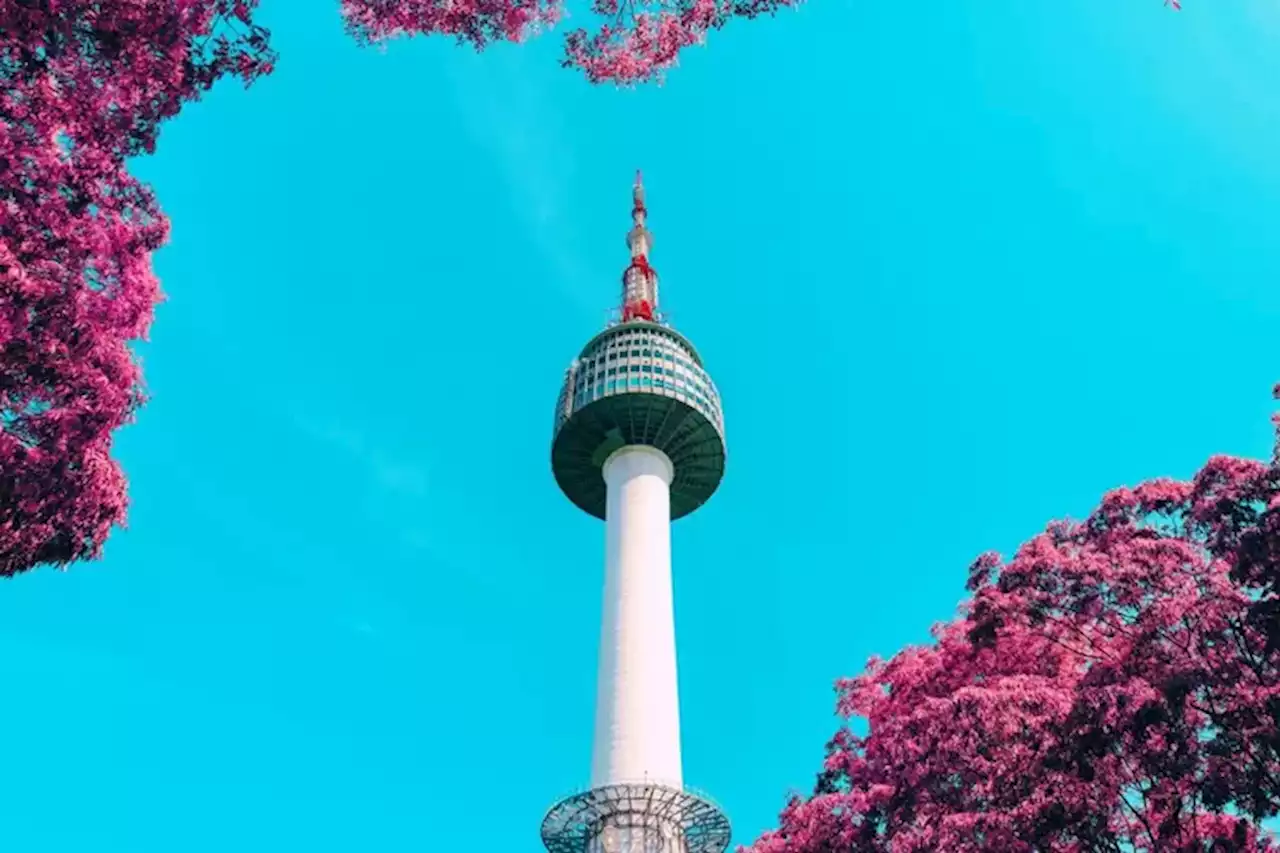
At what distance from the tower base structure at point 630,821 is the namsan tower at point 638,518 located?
0.06m

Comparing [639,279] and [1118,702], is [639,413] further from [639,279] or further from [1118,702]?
[1118,702]

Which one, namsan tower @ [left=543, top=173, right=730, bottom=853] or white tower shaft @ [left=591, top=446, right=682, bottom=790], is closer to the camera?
namsan tower @ [left=543, top=173, right=730, bottom=853]

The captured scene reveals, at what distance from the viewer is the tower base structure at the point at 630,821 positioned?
4900 centimetres

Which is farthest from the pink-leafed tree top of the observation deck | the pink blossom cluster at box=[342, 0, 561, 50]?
the observation deck

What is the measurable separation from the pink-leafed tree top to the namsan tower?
2550 centimetres

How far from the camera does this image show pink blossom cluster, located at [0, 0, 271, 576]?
1260 centimetres

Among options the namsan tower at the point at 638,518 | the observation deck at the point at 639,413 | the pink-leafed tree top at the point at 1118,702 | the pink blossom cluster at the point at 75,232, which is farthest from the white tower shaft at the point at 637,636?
the pink blossom cluster at the point at 75,232

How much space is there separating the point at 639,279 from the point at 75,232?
65184 millimetres

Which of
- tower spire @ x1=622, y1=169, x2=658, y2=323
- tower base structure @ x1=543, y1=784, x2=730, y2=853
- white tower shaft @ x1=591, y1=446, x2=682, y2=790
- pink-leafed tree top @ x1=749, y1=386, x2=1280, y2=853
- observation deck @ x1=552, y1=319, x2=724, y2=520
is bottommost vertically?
pink-leafed tree top @ x1=749, y1=386, x2=1280, y2=853

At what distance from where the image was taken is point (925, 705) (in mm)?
24938

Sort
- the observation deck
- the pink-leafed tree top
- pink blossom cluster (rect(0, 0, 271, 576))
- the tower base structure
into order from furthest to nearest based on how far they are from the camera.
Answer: the observation deck < the tower base structure < the pink-leafed tree top < pink blossom cluster (rect(0, 0, 271, 576))

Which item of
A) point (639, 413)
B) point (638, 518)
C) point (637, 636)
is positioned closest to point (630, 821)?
point (637, 636)

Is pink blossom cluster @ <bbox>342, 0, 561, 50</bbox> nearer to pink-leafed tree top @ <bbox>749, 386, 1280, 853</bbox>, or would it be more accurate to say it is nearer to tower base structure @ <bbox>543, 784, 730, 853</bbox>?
pink-leafed tree top @ <bbox>749, 386, 1280, 853</bbox>

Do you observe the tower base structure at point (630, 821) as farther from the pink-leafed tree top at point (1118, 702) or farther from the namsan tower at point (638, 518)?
the pink-leafed tree top at point (1118, 702)
